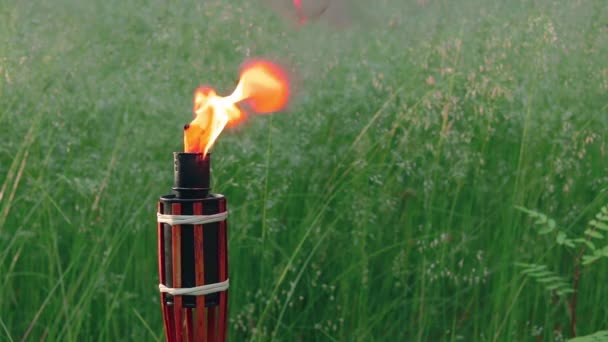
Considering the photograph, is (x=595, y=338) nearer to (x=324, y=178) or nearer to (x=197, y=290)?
(x=324, y=178)

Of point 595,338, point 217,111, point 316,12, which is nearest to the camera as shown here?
point 217,111

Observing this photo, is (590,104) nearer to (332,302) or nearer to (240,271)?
(332,302)

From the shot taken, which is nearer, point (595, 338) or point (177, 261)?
point (177, 261)

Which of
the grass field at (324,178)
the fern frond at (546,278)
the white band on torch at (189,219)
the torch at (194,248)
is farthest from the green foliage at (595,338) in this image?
the white band on torch at (189,219)

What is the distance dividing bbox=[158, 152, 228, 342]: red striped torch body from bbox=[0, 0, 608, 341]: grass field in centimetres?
79

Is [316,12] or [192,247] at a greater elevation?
[316,12]

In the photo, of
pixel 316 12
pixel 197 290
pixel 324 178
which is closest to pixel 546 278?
pixel 324 178

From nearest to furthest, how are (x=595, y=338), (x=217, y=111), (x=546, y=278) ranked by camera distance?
(x=217, y=111)
(x=595, y=338)
(x=546, y=278)

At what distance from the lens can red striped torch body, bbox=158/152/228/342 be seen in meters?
2.00

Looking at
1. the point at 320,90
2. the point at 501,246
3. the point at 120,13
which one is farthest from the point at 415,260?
the point at 120,13

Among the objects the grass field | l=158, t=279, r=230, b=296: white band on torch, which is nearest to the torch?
l=158, t=279, r=230, b=296: white band on torch

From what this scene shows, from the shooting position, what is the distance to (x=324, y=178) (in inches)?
127

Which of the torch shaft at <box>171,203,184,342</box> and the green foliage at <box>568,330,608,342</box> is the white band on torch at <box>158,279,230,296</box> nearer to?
the torch shaft at <box>171,203,184,342</box>

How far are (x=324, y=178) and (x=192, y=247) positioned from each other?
1283 millimetres
